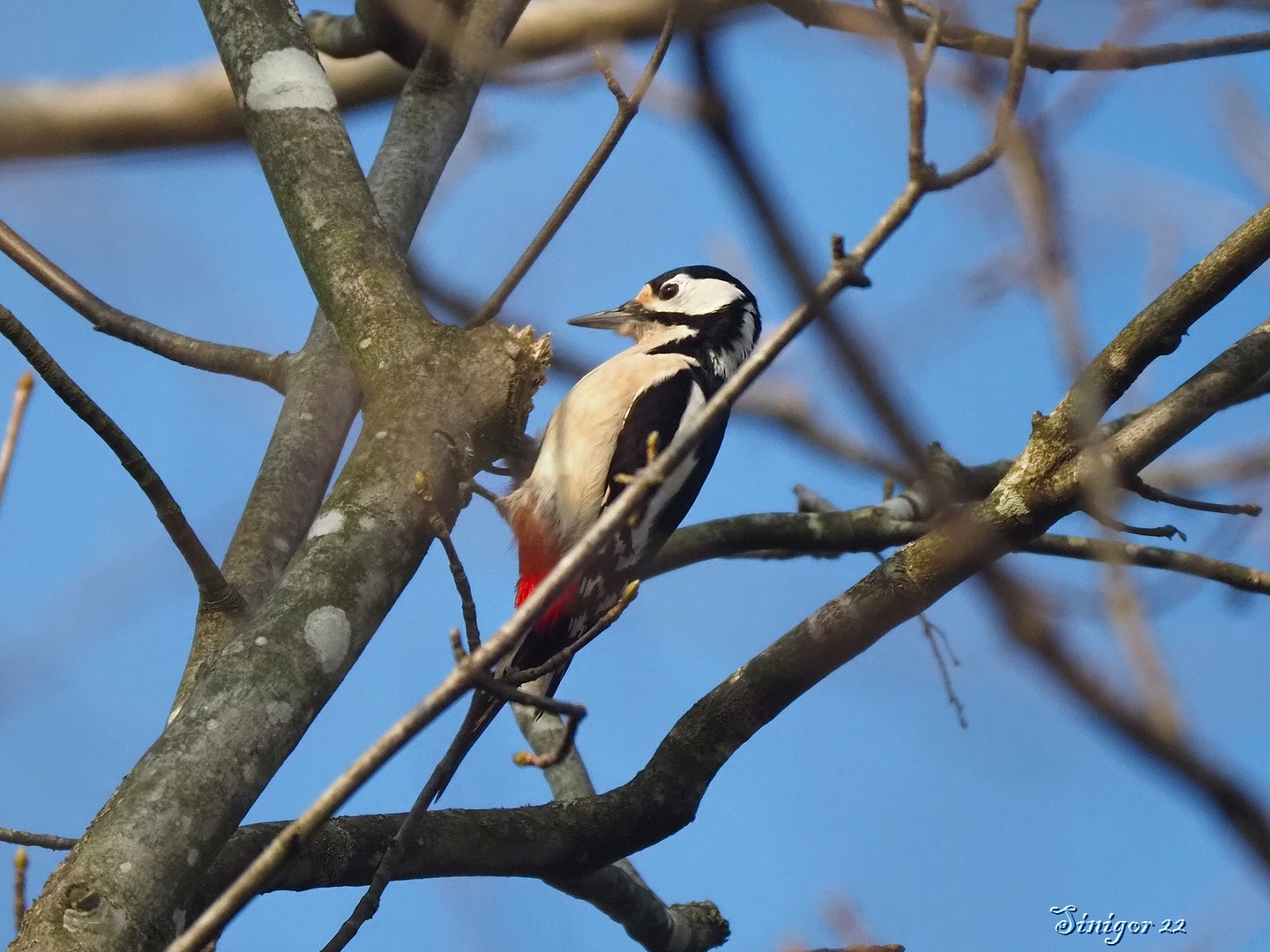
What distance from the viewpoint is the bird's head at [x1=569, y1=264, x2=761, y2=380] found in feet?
14.0

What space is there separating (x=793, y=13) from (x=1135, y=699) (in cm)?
121

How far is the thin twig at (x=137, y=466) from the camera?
1946mm

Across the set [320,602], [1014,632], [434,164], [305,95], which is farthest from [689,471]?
[1014,632]

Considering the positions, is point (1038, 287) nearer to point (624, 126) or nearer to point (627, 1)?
point (624, 126)

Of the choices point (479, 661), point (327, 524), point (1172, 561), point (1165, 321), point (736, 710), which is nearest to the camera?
point (479, 661)

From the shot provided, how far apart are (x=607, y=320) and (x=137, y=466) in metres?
2.60

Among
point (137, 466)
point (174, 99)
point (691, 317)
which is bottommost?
point (137, 466)

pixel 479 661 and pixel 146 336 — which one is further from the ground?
pixel 146 336

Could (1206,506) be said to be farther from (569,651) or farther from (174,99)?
(174,99)

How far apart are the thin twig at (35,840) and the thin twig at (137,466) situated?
1.37ft

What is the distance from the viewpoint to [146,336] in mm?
2820

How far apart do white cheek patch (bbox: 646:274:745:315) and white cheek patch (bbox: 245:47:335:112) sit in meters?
2.07

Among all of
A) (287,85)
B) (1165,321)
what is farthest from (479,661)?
(287,85)

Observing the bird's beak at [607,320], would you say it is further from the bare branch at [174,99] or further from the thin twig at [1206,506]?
the thin twig at [1206,506]
